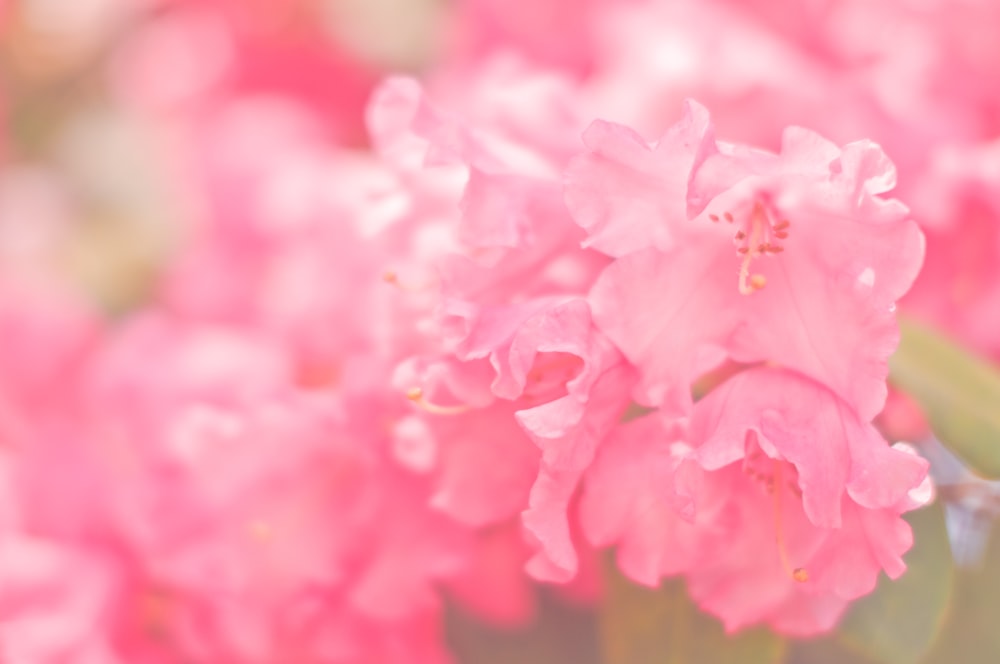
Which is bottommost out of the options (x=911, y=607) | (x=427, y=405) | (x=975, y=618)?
(x=975, y=618)

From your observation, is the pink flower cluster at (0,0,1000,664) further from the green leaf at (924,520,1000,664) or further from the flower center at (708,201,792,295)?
the green leaf at (924,520,1000,664)

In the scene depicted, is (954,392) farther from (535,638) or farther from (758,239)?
(535,638)

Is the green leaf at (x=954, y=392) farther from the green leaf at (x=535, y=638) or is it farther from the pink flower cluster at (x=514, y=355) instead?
the green leaf at (x=535, y=638)

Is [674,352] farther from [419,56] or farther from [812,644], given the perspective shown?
[419,56]

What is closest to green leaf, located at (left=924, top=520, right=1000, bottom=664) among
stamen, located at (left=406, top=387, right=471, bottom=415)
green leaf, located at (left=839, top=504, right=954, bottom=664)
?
green leaf, located at (left=839, top=504, right=954, bottom=664)

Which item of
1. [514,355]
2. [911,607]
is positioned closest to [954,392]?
[911,607]

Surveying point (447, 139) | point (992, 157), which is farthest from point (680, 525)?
point (992, 157)
